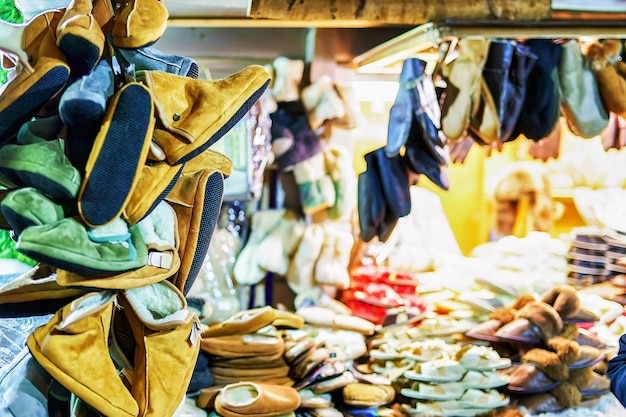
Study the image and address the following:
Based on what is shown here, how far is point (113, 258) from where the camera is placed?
757 mm

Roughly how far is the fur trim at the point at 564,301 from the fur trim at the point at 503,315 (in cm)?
12

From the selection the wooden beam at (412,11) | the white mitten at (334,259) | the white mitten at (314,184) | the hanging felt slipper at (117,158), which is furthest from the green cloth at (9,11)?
the white mitten at (334,259)

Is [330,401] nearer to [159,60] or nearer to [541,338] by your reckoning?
[541,338]

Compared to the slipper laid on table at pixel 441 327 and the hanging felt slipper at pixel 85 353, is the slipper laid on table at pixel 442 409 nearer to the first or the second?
the slipper laid on table at pixel 441 327

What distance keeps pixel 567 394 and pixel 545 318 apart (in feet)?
0.73

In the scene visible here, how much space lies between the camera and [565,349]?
6.18 feet

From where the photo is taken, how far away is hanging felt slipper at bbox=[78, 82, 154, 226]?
0.74 m

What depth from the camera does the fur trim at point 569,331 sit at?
1991mm

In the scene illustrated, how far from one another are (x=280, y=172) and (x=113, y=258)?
1498 millimetres

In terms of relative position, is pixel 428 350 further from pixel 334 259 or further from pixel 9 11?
pixel 9 11

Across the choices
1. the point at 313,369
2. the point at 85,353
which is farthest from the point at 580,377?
the point at 85,353

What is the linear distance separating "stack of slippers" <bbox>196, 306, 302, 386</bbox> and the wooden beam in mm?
803

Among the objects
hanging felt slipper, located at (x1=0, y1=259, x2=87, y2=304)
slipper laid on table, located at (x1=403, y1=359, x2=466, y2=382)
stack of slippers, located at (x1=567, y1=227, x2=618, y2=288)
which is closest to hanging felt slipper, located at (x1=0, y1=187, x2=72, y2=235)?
hanging felt slipper, located at (x1=0, y1=259, x2=87, y2=304)

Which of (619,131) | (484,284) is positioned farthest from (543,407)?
(619,131)
